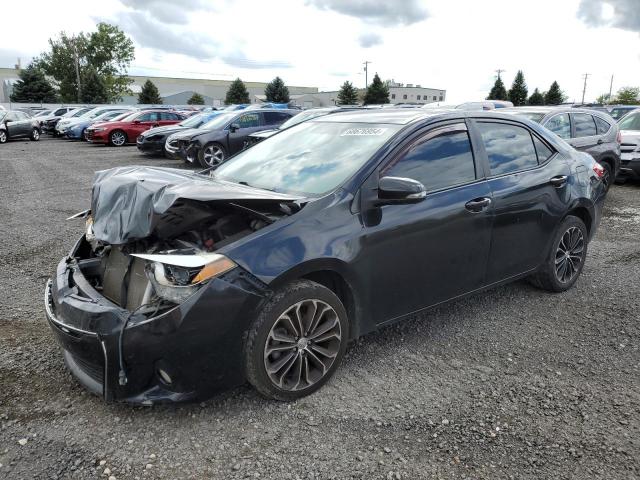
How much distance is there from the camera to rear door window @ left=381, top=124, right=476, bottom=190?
137 inches

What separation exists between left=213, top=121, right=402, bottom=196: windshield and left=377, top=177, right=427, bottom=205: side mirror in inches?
9.8

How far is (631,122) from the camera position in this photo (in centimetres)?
1191

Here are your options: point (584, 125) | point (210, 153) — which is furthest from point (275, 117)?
point (584, 125)

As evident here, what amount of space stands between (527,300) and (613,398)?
5.09 ft

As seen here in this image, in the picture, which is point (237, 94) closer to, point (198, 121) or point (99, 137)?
point (99, 137)

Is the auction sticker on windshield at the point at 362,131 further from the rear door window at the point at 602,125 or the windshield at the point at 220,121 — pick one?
the windshield at the point at 220,121

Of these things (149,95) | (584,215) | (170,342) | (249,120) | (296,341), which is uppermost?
(149,95)

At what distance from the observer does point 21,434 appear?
2736mm

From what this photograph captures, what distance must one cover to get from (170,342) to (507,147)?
304 cm

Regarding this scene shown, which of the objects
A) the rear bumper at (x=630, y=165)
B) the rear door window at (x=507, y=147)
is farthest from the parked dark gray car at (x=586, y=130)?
the rear door window at (x=507, y=147)

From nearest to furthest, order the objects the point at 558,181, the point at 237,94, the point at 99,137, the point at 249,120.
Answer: the point at 558,181 < the point at 249,120 < the point at 99,137 < the point at 237,94

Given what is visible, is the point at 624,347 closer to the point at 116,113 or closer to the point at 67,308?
the point at 67,308

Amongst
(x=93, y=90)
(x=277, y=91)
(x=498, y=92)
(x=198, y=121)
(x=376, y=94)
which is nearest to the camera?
(x=198, y=121)

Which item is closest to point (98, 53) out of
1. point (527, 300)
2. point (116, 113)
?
point (116, 113)
